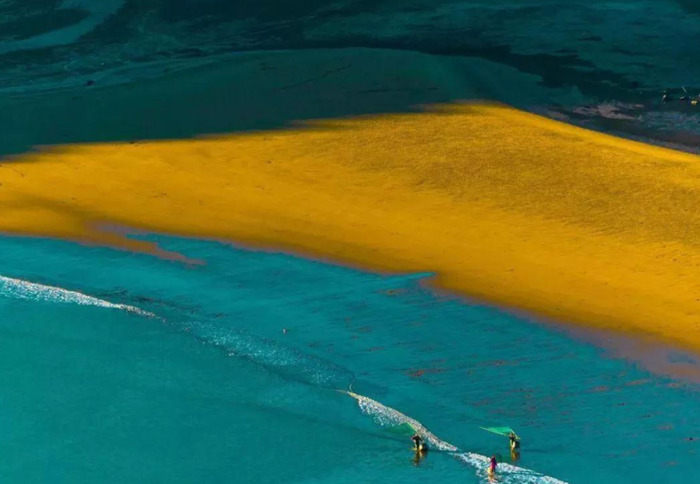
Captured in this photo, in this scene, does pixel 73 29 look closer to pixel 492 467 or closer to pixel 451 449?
pixel 451 449

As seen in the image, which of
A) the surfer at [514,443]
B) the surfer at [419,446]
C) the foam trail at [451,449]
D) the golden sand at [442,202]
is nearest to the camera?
the foam trail at [451,449]

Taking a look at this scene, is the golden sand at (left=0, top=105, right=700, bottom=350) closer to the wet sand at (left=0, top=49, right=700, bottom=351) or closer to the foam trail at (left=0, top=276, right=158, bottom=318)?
the wet sand at (left=0, top=49, right=700, bottom=351)

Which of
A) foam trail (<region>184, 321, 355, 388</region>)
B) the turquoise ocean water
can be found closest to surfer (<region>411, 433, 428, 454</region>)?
the turquoise ocean water

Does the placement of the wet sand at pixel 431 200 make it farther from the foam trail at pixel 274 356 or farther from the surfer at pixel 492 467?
the surfer at pixel 492 467

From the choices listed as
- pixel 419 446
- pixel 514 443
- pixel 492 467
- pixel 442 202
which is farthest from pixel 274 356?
pixel 442 202

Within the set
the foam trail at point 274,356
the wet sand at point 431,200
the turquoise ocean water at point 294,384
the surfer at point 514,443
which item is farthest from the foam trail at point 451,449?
the wet sand at point 431,200

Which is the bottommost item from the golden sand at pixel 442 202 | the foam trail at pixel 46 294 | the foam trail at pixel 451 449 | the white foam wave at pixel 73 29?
the foam trail at pixel 451 449

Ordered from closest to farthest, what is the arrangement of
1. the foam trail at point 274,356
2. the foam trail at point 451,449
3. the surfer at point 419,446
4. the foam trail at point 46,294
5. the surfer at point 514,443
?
the foam trail at point 451,449 < the surfer at point 514,443 < the surfer at point 419,446 < the foam trail at point 274,356 < the foam trail at point 46,294
